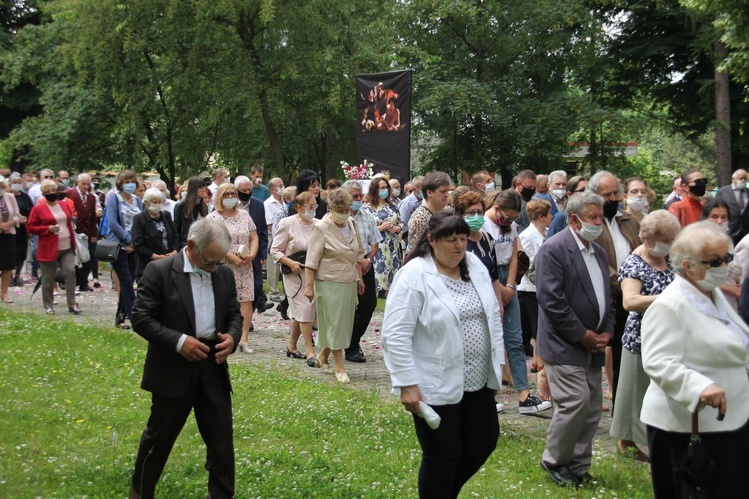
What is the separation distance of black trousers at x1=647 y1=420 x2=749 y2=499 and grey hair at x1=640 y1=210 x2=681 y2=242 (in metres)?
2.06

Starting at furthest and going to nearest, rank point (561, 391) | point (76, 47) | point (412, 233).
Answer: point (76, 47) < point (412, 233) < point (561, 391)

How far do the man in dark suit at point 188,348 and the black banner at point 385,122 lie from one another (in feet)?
34.7

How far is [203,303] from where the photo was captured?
6.10m

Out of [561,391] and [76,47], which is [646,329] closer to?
[561,391]

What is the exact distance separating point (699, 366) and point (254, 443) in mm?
4154

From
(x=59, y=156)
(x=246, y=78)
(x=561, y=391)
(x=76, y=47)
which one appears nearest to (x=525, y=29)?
(x=246, y=78)

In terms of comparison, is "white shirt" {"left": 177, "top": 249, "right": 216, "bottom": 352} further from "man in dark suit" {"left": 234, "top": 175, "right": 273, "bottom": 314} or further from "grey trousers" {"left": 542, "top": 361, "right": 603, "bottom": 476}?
"man in dark suit" {"left": 234, "top": 175, "right": 273, "bottom": 314}

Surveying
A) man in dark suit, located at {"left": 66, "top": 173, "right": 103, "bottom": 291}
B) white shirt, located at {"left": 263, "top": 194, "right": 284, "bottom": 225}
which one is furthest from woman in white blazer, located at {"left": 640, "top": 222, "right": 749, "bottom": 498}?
man in dark suit, located at {"left": 66, "top": 173, "right": 103, "bottom": 291}

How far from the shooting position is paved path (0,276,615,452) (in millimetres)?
8984

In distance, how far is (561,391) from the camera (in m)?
Answer: 6.94

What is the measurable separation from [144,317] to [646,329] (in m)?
3.14

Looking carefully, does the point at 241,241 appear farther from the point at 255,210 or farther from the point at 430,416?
the point at 430,416

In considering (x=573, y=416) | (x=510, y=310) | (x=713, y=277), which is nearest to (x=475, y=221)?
(x=510, y=310)

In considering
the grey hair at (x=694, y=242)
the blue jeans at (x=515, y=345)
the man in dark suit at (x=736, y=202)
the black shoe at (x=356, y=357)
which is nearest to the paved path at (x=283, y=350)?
the black shoe at (x=356, y=357)
